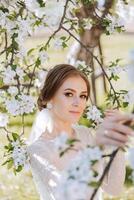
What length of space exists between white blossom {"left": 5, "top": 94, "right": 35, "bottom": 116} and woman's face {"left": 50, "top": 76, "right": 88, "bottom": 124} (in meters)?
0.14

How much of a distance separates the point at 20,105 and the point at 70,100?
0.30 meters

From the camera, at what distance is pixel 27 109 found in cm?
299

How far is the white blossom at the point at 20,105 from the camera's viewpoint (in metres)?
2.99

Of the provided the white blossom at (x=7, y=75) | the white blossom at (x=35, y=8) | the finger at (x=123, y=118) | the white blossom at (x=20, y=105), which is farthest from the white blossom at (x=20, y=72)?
the finger at (x=123, y=118)

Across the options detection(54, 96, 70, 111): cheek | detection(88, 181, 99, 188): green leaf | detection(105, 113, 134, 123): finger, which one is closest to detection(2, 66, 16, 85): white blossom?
detection(54, 96, 70, 111): cheek

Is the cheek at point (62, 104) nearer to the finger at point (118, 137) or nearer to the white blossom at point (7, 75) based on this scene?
the white blossom at point (7, 75)

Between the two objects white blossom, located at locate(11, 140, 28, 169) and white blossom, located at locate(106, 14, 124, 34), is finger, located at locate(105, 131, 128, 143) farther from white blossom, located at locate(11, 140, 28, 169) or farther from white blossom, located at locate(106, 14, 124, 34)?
white blossom, located at locate(106, 14, 124, 34)

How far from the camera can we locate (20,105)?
3.01 m

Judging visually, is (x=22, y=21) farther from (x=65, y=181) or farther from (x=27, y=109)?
(x=65, y=181)

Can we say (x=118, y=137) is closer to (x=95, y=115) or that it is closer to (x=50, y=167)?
(x=50, y=167)

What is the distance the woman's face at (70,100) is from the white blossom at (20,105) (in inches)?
5.7

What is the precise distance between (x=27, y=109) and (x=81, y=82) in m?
0.31

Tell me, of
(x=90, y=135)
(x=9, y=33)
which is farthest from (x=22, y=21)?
(x=90, y=135)

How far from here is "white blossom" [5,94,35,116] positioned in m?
2.99
